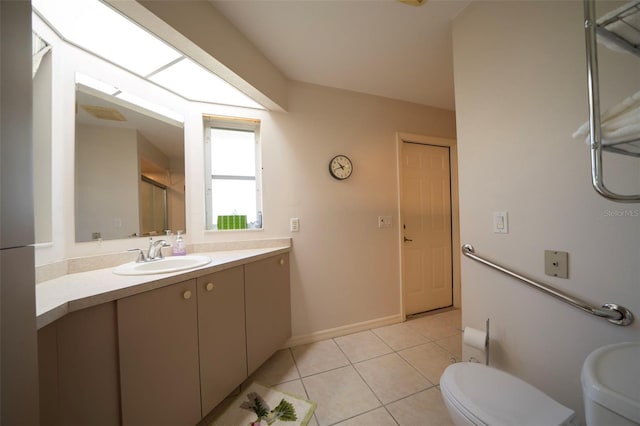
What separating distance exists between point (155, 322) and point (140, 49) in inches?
60.1

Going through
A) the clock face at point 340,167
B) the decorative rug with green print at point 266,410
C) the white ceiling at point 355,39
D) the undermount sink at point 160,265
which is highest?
the white ceiling at point 355,39

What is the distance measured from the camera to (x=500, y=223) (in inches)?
42.6

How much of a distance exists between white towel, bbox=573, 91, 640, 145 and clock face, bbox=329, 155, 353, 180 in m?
1.57

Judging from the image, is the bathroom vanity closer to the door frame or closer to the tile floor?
the tile floor

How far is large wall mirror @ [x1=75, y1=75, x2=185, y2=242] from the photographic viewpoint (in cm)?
120

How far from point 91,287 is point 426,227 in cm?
270

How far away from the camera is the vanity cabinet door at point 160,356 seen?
85cm

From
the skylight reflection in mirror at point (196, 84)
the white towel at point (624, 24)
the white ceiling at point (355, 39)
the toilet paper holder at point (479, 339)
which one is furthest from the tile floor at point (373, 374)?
the white ceiling at point (355, 39)

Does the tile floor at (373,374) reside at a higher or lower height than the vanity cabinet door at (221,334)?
lower

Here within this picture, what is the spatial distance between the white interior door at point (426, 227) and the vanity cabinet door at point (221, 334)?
5.58 feet

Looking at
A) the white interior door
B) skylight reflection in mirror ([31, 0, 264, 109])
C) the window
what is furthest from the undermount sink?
the white interior door

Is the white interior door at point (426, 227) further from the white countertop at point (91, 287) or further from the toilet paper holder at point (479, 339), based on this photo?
the white countertop at point (91, 287)

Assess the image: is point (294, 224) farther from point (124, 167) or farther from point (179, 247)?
point (124, 167)

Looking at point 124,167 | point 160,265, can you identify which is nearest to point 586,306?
point 160,265
